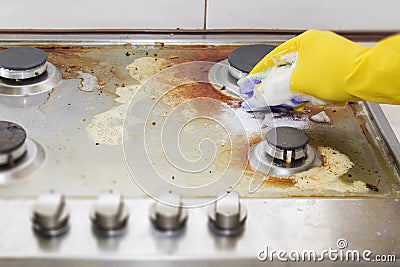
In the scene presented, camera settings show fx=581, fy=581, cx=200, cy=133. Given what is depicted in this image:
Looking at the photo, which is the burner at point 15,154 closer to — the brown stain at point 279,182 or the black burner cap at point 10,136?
the black burner cap at point 10,136

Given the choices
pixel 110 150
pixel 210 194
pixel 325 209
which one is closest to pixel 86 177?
pixel 110 150

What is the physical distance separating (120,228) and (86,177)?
12 cm

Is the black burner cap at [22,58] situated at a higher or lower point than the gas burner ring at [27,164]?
higher

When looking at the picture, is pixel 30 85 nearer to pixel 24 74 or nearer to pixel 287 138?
pixel 24 74

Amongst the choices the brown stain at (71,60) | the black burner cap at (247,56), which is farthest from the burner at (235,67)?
the brown stain at (71,60)

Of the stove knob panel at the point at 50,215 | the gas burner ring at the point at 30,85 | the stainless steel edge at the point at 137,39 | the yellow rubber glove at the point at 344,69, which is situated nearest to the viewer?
the stove knob panel at the point at 50,215

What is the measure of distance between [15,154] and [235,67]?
0.42 meters

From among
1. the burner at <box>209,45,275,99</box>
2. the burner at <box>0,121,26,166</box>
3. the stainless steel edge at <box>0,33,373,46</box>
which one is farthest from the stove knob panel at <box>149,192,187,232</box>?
the stainless steel edge at <box>0,33,373,46</box>

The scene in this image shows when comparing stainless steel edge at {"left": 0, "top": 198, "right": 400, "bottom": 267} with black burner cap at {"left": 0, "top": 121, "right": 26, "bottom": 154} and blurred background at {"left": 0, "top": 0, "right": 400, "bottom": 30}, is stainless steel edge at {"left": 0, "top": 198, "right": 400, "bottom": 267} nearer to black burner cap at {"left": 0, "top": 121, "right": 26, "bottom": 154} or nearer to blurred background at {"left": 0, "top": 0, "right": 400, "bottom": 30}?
black burner cap at {"left": 0, "top": 121, "right": 26, "bottom": 154}

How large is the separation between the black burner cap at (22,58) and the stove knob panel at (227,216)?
0.45 m

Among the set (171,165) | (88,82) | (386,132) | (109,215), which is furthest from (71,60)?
(386,132)

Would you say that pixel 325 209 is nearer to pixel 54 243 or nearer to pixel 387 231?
pixel 387 231

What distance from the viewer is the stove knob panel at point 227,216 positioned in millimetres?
720

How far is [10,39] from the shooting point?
116cm
